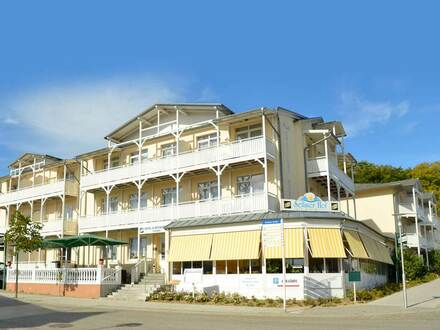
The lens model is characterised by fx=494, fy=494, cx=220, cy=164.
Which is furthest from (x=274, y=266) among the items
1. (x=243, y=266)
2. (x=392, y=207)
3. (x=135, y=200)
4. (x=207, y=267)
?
(x=392, y=207)

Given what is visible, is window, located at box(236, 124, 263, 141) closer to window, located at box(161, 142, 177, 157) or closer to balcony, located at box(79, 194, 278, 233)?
balcony, located at box(79, 194, 278, 233)

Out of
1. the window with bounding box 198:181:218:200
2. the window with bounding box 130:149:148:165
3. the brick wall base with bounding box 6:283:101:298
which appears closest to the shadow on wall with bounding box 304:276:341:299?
the window with bounding box 198:181:218:200

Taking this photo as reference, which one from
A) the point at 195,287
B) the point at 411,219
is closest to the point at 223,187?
the point at 195,287

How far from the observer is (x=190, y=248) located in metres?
26.3

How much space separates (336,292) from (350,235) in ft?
10.1

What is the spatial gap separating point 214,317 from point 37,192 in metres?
27.1

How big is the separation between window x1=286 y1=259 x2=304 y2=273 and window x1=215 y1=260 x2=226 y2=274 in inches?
139

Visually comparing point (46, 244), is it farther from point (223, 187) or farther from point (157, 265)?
point (223, 187)

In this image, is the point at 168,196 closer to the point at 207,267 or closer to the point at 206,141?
the point at 206,141

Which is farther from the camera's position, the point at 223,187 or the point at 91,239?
the point at 223,187

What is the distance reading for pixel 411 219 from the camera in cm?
4469

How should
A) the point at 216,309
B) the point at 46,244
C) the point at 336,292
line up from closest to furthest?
the point at 216,309 → the point at 336,292 → the point at 46,244

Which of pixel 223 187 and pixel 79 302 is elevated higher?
pixel 223 187

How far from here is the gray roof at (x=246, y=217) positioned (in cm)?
2356
